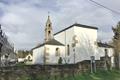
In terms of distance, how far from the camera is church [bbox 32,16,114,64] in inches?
2124

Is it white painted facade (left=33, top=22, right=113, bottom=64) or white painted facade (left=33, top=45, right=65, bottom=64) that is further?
white painted facade (left=33, top=45, right=65, bottom=64)

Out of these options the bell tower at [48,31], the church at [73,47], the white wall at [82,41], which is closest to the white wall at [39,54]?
the church at [73,47]

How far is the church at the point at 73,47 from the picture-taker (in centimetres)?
5394

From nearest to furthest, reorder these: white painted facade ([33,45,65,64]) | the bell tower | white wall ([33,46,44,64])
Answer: white painted facade ([33,45,65,64])
white wall ([33,46,44,64])
the bell tower

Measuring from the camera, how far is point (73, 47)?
5397 centimetres

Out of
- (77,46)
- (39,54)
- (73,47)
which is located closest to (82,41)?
(77,46)

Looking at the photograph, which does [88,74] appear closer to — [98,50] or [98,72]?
[98,72]

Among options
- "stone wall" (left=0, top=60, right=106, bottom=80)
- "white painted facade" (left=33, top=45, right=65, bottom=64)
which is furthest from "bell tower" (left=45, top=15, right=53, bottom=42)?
"stone wall" (left=0, top=60, right=106, bottom=80)

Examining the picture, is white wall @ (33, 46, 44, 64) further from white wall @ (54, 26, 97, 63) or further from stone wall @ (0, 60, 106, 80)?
stone wall @ (0, 60, 106, 80)

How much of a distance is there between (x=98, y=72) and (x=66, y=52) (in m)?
27.5

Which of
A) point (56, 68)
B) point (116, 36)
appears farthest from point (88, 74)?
point (116, 36)

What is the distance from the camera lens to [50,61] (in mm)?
55656

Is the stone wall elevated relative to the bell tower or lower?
lower

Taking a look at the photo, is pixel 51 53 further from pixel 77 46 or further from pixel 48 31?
pixel 48 31
